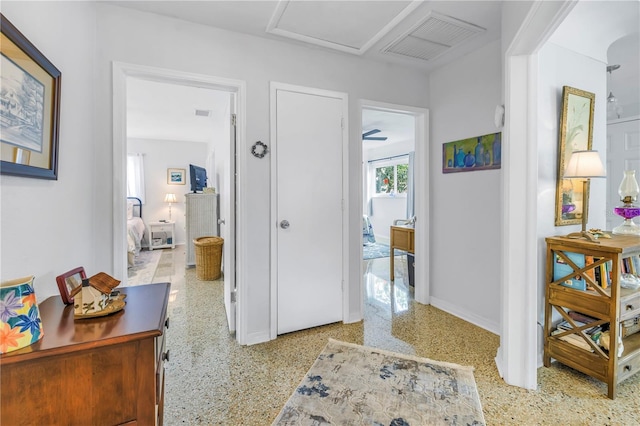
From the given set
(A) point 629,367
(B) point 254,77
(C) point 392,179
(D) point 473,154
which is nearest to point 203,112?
(B) point 254,77

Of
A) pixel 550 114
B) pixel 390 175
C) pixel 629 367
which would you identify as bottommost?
pixel 629 367

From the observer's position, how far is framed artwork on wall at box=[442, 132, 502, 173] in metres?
2.49

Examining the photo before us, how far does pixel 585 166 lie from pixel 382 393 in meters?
1.80

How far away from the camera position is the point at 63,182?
145 centimetres

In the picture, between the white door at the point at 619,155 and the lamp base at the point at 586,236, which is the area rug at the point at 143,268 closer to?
the lamp base at the point at 586,236

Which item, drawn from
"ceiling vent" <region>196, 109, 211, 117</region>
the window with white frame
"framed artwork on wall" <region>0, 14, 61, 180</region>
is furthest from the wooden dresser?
the window with white frame

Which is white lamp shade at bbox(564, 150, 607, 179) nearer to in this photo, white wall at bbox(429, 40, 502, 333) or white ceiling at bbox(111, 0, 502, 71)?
white wall at bbox(429, 40, 502, 333)

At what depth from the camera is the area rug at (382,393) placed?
155cm

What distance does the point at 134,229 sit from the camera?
5578mm

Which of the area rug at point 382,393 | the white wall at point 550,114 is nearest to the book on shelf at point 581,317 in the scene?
Result: the white wall at point 550,114

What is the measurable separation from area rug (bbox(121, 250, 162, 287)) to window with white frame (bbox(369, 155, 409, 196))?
17.7 ft

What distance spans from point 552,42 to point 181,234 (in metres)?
7.00

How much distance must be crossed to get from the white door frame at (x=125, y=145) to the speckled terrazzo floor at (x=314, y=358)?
35 centimetres

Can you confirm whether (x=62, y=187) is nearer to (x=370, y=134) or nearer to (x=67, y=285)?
(x=67, y=285)
